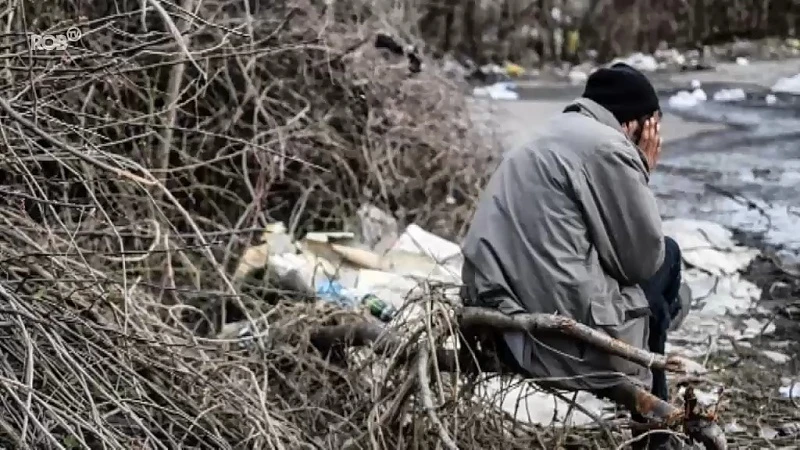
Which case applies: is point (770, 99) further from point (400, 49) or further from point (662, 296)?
point (662, 296)

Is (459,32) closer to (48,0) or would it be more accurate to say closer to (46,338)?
(48,0)

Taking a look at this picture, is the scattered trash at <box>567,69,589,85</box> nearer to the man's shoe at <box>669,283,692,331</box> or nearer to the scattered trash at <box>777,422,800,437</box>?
the man's shoe at <box>669,283,692,331</box>

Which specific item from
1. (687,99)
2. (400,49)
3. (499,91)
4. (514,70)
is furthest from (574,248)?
(514,70)

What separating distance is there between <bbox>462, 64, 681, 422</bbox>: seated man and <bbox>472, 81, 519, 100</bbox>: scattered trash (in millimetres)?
7979

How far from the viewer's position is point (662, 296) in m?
4.18

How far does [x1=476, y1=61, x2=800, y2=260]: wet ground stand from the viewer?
7703mm

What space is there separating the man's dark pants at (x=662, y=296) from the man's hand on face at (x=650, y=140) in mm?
328

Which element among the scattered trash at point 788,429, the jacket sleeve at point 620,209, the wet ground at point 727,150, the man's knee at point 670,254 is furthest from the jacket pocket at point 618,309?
the wet ground at point 727,150

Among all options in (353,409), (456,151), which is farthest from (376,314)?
(456,151)

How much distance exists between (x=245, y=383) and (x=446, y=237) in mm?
2912

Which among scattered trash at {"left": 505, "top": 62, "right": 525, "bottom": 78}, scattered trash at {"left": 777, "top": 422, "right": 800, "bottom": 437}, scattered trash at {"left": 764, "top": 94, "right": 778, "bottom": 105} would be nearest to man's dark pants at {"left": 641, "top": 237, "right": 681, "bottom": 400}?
scattered trash at {"left": 777, "top": 422, "right": 800, "bottom": 437}

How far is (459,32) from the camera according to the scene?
14164 mm

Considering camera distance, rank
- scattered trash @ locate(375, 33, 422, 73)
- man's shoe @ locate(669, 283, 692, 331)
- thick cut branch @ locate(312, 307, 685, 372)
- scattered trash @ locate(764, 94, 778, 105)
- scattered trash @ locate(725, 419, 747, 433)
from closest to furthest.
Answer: thick cut branch @ locate(312, 307, 685, 372) < scattered trash @ locate(725, 419, 747, 433) < man's shoe @ locate(669, 283, 692, 331) < scattered trash @ locate(375, 33, 422, 73) < scattered trash @ locate(764, 94, 778, 105)

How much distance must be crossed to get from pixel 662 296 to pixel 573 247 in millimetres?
539
